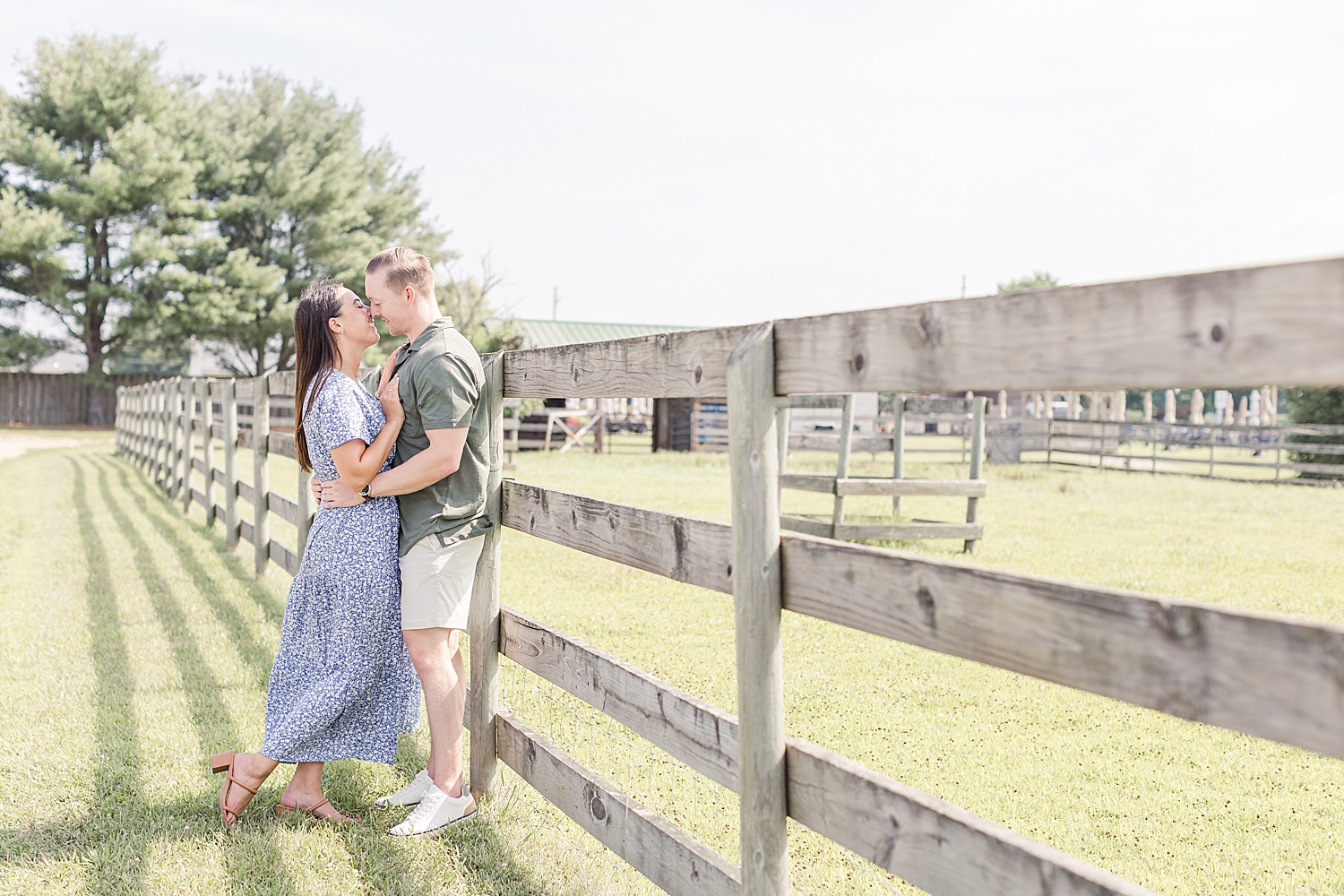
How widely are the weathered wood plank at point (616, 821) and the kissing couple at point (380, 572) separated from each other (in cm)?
24

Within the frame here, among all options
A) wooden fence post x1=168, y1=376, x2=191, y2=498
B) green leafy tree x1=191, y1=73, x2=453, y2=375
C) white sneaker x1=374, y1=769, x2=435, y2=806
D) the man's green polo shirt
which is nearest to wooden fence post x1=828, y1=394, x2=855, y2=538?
the man's green polo shirt

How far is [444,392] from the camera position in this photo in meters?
3.01

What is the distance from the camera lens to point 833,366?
1959 mm

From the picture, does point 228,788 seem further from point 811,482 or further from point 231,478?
point 811,482

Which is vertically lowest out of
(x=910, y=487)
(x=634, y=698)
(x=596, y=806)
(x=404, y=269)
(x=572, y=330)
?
(x=596, y=806)

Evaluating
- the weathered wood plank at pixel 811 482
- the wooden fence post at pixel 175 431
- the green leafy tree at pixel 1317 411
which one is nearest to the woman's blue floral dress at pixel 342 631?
the weathered wood plank at pixel 811 482

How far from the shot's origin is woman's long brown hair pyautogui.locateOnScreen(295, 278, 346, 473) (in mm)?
3334

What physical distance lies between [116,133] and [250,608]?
32367mm

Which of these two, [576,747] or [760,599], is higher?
[760,599]

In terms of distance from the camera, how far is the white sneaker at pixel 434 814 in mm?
3195

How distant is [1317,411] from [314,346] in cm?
2495

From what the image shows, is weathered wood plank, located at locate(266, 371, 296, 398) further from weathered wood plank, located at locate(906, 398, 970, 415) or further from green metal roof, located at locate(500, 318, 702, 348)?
green metal roof, located at locate(500, 318, 702, 348)

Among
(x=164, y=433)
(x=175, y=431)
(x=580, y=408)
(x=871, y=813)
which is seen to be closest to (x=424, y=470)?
(x=871, y=813)

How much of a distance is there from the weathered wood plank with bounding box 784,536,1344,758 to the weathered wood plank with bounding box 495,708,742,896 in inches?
34.1
